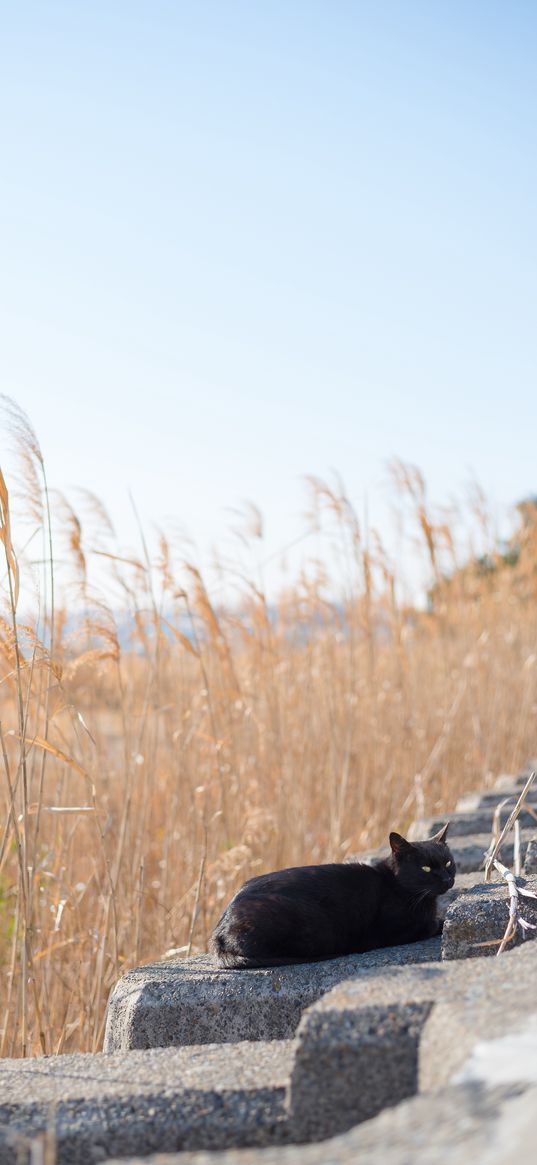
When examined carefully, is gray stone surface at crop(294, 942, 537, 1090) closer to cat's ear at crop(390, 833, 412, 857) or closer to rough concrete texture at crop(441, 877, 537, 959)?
rough concrete texture at crop(441, 877, 537, 959)

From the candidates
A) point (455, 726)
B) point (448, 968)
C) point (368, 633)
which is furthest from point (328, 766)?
point (448, 968)

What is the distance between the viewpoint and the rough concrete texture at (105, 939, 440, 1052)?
1.59 metres

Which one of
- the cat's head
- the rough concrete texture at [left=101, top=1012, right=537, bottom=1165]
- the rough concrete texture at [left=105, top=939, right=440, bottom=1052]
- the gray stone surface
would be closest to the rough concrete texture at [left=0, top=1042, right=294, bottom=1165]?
the gray stone surface

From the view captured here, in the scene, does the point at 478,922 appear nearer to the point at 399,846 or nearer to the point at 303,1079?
the point at 399,846

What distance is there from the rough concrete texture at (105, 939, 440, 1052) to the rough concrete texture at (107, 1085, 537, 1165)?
0.73m

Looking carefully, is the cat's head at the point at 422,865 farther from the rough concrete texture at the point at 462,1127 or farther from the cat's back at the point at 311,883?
the rough concrete texture at the point at 462,1127

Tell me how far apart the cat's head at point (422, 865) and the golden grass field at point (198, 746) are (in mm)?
465

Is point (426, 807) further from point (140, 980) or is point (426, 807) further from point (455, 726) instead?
point (140, 980)

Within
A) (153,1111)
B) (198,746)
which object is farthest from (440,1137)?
(198,746)

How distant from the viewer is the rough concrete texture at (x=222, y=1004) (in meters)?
1.59

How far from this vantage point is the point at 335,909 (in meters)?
1.80

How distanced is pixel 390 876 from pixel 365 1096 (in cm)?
102

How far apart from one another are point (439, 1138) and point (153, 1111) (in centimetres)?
46

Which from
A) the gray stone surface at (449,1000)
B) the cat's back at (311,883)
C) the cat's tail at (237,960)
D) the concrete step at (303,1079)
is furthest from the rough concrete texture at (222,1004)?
the gray stone surface at (449,1000)
